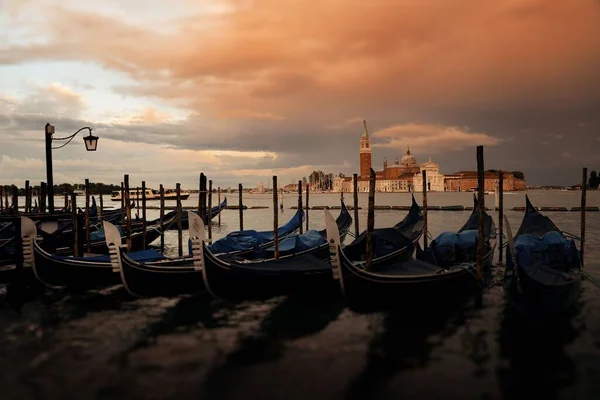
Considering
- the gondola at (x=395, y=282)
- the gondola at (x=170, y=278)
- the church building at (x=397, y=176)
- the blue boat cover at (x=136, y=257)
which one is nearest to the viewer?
the gondola at (x=395, y=282)

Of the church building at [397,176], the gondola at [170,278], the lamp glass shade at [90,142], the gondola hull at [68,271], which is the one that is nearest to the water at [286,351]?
the gondola at [170,278]

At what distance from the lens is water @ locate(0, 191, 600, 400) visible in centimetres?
500

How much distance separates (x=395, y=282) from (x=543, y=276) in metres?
2.13

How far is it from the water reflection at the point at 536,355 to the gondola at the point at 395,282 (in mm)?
935

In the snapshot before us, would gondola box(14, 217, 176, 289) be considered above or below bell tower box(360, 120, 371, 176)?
below

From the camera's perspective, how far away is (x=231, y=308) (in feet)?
26.5

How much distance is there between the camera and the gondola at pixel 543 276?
6.88m

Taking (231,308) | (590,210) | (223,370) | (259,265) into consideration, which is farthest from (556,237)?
(590,210)

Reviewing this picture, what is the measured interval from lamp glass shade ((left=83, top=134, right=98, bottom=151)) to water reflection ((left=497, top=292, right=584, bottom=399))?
869 cm

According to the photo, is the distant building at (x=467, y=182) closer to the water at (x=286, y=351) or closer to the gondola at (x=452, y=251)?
the gondola at (x=452, y=251)

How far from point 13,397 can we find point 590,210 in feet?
128

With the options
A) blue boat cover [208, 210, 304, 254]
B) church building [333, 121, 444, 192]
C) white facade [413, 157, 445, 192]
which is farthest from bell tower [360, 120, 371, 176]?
blue boat cover [208, 210, 304, 254]

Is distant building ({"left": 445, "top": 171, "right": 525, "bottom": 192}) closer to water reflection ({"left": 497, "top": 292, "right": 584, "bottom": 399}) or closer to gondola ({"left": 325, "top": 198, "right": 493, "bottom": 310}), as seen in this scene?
gondola ({"left": 325, "top": 198, "right": 493, "bottom": 310})

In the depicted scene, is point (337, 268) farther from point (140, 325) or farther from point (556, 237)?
point (556, 237)
